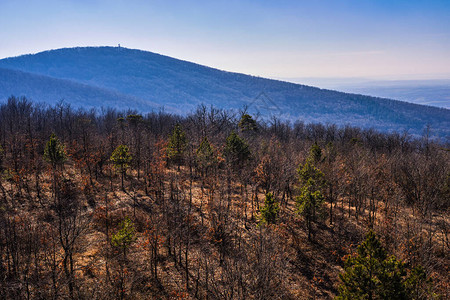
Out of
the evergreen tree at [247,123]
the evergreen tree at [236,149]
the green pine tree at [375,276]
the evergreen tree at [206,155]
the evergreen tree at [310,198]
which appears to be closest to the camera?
the green pine tree at [375,276]

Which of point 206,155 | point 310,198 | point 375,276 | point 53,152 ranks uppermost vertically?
point 206,155

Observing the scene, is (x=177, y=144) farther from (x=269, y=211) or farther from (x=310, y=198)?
(x=310, y=198)

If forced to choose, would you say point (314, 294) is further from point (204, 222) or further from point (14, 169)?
point (14, 169)

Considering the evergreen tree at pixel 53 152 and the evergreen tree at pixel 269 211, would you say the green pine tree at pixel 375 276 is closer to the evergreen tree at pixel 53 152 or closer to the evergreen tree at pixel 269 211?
the evergreen tree at pixel 269 211

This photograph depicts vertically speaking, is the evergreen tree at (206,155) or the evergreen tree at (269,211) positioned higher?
the evergreen tree at (206,155)

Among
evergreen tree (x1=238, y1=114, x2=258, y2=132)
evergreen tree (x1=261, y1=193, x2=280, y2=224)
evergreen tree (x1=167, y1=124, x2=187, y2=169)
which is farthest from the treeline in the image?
evergreen tree (x1=238, y1=114, x2=258, y2=132)

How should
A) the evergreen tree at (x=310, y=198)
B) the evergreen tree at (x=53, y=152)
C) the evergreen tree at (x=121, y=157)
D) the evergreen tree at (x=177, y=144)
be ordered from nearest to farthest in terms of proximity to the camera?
the evergreen tree at (x=310, y=198), the evergreen tree at (x=53, y=152), the evergreen tree at (x=121, y=157), the evergreen tree at (x=177, y=144)

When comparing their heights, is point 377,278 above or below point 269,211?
above

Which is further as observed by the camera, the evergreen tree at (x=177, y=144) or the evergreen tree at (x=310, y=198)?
the evergreen tree at (x=177, y=144)

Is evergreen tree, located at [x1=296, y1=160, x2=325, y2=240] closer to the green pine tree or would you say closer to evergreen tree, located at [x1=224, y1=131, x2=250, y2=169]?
evergreen tree, located at [x1=224, y1=131, x2=250, y2=169]

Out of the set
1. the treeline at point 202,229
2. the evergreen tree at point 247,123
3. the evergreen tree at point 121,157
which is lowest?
the treeline at point 202,229

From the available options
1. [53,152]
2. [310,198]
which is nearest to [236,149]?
[310,198]

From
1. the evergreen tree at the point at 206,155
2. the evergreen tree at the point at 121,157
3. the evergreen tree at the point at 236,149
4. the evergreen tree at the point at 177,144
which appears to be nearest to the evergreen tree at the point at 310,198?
the evergreen tree at the point at 236,149
